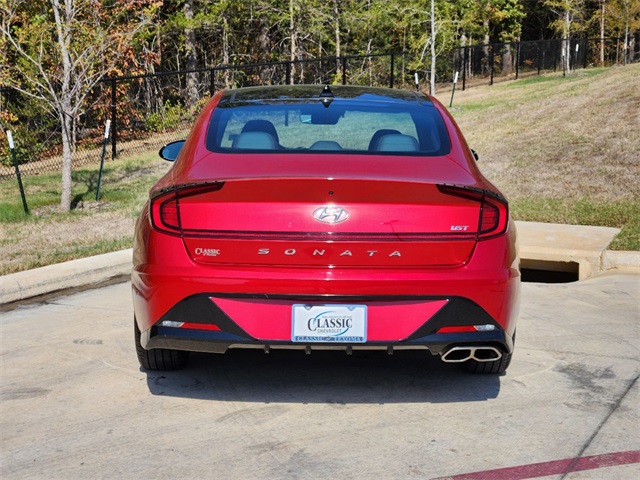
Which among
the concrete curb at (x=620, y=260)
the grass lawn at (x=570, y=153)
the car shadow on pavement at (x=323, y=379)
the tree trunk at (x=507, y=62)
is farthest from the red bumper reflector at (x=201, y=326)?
the tree trunk at (x=507, y=62)

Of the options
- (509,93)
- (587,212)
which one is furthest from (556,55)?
(587,212)

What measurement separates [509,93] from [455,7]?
16474 mm

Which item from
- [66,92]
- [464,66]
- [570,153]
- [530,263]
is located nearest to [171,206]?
[530,263]

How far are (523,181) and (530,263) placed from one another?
5.10 meters

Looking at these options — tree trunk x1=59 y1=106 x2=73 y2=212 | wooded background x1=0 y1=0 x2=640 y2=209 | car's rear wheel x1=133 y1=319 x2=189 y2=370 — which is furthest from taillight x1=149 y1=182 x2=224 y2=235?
tree trunk x1=59 y1=106 x2=73 y2=212

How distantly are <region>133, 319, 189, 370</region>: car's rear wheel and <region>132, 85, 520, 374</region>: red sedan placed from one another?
0.58 meters

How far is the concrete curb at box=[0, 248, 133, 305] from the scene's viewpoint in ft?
24.9

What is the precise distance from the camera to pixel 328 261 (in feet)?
14.4

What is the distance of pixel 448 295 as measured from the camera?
442cm

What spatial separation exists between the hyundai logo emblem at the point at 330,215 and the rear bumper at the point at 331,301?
0.36m

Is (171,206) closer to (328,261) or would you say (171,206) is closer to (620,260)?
(328,261)

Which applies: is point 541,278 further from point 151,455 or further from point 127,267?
point 151,455

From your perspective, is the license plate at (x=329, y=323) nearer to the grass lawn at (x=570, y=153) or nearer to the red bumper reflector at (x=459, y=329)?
the red bumper reflector at (x=459, y=329)

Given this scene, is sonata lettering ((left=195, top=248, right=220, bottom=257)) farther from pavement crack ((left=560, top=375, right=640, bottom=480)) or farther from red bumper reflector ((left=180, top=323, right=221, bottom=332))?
pavement crack ((left=560, top=375, right=640, bottom=480))
